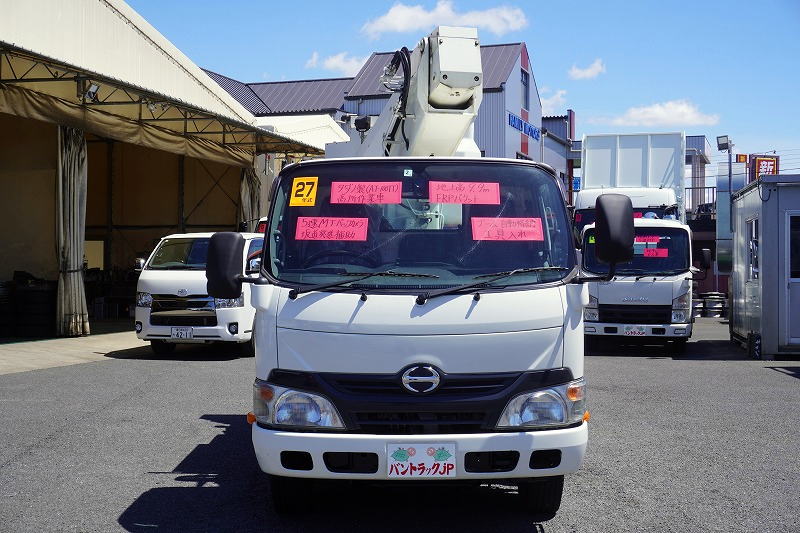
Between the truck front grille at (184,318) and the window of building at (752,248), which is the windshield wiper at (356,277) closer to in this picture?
the truck front grille at (184,318)

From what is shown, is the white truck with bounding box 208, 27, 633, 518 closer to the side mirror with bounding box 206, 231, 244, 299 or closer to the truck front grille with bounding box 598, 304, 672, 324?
the side mirror with bounding box 206, 231, 244, 299

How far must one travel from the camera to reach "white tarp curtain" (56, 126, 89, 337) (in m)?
17.0

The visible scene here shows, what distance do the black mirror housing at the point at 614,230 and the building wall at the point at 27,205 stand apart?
16695mm

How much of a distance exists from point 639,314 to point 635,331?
0.29 m

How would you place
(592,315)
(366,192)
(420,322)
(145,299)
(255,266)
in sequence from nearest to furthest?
(420,322)
(366,192)
(255,266)
(145,299)
(592,315)

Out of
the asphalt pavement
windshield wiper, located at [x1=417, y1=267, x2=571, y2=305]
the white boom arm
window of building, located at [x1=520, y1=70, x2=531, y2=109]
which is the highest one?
window of building, located at [x1=520, y1=70, x2=531, y2=109]

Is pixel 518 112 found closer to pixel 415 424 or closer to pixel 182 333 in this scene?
pixel 182 333

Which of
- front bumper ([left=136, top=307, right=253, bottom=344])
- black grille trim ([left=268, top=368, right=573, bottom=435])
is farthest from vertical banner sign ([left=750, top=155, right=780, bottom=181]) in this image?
black grille trim ([left=268, top=368, right=573, bottom=435])

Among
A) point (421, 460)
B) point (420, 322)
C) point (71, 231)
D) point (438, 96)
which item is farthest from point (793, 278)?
point (71, 231)

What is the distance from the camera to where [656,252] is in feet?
49.6

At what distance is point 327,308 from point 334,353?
0.80 ft

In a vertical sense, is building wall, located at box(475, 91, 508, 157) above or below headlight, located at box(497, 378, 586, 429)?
above

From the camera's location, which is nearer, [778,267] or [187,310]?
[187,310]

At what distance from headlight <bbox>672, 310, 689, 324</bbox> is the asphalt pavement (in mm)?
3469
